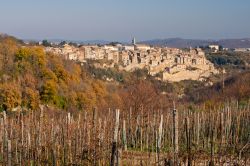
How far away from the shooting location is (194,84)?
60406 mm

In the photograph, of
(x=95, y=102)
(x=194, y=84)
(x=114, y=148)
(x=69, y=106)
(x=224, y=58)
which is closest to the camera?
(x=114, y=148)

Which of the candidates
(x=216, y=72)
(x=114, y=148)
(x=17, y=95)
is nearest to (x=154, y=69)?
(x=216, y=72)

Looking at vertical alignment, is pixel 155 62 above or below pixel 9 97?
below

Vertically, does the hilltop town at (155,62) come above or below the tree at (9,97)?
below

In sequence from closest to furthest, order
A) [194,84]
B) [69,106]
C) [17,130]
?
1. [17,130]
2. [69,106]
3. [194,84]

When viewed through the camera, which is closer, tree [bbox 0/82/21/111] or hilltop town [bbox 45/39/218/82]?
tree [bbox 0/82/21/111]

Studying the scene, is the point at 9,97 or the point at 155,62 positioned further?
the point at 155,62

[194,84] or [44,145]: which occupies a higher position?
[44,145]

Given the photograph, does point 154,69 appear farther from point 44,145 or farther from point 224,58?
point 44,145

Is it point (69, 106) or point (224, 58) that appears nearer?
point (69, 106)

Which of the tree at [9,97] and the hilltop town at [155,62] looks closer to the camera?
the tree at [9,97]

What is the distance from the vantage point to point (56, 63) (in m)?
33.8

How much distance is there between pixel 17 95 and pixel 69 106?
4.50 meters

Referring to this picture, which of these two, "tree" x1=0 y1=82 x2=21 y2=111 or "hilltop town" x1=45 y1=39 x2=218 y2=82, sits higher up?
"tree" x1=0 y1=82 x2=21 y2=111
